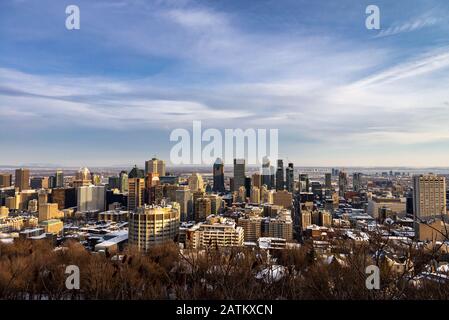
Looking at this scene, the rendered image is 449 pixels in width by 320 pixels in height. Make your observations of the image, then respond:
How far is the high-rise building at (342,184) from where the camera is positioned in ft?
36.8

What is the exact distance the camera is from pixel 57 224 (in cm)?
1075

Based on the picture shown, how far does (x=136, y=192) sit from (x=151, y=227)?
415 centimetres

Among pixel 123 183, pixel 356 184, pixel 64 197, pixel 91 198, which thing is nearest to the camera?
pixel 356 184

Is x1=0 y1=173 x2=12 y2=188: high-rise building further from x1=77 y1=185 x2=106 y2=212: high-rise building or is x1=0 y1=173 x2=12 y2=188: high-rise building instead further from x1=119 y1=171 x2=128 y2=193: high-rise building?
x1=119 y1=171 x2=128 y2=193: high-rise building

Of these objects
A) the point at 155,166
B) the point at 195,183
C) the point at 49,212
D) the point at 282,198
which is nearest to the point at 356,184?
the point at 282,198

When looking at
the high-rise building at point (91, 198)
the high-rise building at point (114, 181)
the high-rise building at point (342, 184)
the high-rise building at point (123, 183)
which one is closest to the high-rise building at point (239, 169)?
the high-rise building at point (342, 184)

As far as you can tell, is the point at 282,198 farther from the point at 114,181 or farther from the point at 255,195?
the point at 114,181

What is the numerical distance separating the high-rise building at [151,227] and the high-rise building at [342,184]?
20.9 ft

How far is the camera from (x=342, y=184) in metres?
12.3

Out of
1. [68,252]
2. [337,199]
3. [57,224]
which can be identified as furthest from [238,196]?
[68,252]
